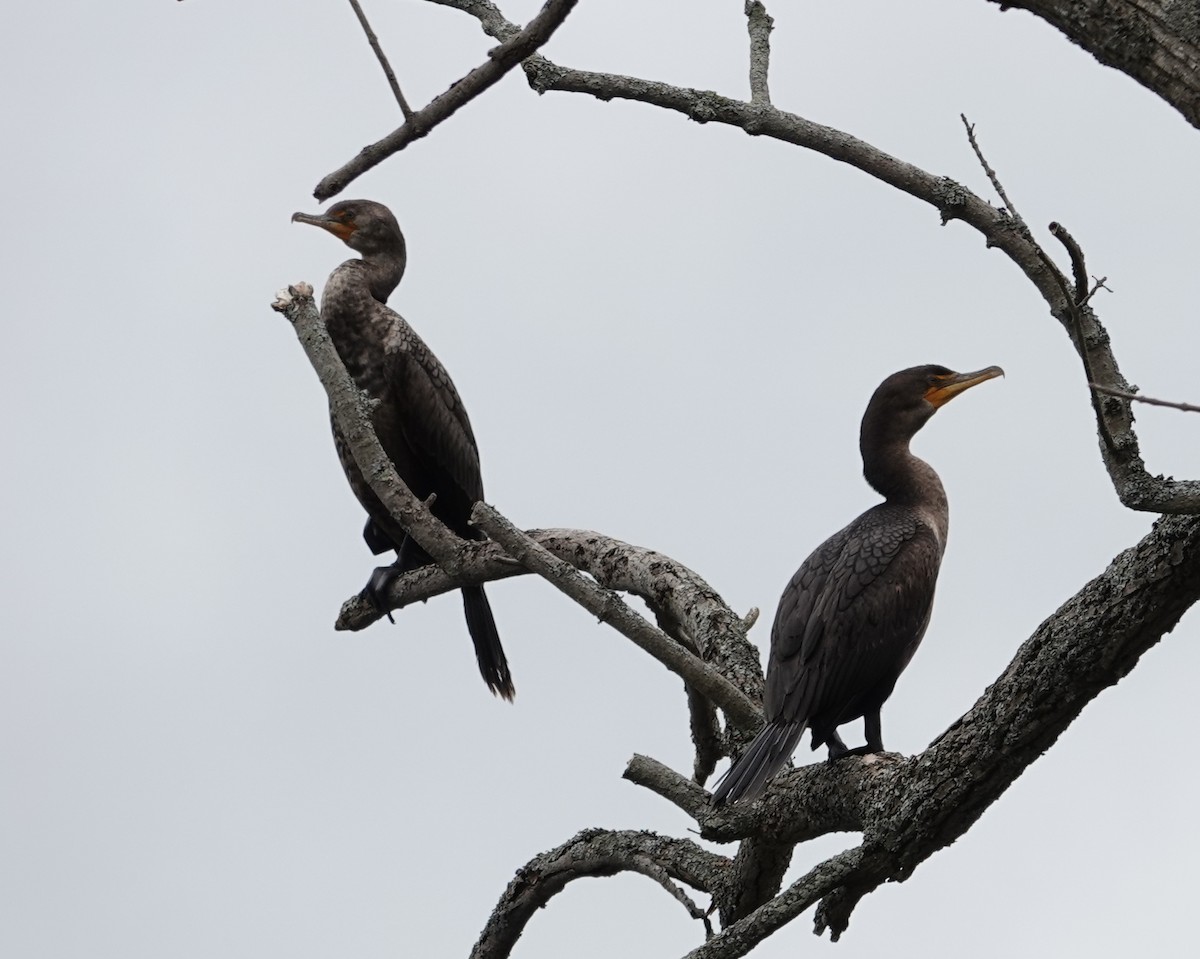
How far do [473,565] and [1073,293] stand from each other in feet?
8.79

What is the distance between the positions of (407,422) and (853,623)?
2421mm

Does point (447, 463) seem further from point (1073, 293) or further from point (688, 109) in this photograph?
point (1073, 293)

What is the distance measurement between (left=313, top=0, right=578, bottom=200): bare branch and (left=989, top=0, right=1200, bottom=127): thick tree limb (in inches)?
27.4

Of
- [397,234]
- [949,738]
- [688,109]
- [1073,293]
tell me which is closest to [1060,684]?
[949,738]

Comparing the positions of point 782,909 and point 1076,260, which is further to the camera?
point 782,909

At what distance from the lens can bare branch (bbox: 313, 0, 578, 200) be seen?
2.33m

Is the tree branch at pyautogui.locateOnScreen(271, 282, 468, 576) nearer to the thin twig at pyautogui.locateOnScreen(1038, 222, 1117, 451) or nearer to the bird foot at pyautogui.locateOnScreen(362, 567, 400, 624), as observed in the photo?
the bird foot at pyautogui.locateOnScreen(362, 567, 400, 624)

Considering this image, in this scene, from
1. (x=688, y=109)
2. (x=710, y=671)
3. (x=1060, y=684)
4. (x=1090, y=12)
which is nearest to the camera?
(x=1090, y=12)

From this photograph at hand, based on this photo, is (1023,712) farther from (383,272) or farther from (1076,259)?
(383,272)

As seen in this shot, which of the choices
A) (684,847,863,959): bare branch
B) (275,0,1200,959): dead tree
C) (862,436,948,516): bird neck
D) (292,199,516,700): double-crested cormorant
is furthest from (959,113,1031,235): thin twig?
(292,199,516,700): double-crested cormorant

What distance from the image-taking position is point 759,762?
152 inches

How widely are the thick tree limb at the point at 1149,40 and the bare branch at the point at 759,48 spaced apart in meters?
1.57

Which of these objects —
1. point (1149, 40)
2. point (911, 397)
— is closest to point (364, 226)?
point (911, 397)

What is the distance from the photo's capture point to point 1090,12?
2.05 m
